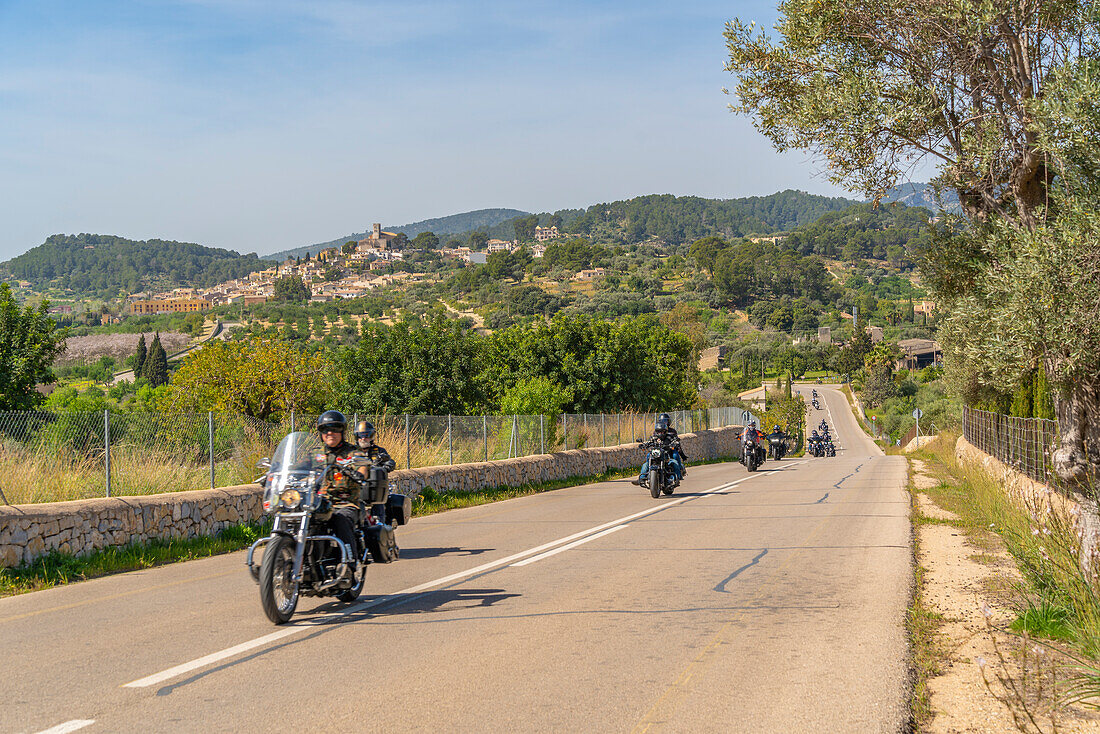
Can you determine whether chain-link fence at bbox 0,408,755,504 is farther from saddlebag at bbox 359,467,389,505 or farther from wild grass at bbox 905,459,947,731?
wild grass at bbox 905,459,947,731

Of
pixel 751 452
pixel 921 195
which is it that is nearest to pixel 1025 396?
pixel 921 195

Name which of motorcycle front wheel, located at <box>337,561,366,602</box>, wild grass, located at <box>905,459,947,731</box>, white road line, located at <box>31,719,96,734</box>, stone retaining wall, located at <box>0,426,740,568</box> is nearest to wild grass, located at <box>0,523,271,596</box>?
stone retaining wall, located at <box>0,426,740,568</box>

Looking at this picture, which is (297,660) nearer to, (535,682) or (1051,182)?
(535,682)

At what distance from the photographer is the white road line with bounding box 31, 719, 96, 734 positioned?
4.81 meters

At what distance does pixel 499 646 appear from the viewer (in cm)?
673

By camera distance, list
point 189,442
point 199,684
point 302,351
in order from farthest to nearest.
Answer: point 302,351, point 189,442, point 199,684

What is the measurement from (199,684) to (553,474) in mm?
19857

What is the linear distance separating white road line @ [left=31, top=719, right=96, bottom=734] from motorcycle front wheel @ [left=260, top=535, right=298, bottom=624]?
2143 millimetres

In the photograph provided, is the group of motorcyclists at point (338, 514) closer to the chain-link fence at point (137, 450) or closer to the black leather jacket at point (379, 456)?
the black leather jacket at point (379, 456)

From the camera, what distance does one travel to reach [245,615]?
785cm

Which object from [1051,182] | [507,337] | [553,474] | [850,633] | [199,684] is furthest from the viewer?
[507,337]

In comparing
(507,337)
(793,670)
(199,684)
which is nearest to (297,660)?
(199,684)

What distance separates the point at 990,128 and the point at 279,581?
10.7 meters

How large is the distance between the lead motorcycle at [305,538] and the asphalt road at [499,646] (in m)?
0.26
